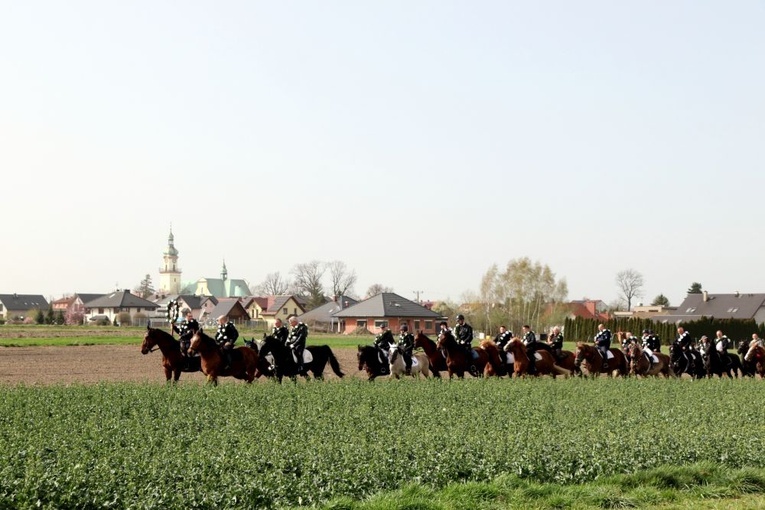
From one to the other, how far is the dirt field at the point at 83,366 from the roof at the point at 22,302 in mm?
121979

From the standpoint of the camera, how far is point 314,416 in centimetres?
1631

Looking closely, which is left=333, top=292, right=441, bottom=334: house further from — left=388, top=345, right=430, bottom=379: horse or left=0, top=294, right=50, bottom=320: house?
left=0, top=294, right=50, bottom=320: house

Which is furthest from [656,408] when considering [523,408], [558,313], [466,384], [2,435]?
[558,313]

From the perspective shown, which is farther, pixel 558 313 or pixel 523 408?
pixel 558 313

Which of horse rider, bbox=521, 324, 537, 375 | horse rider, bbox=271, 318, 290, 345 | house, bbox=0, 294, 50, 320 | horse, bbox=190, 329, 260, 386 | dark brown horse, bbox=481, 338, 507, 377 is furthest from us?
house, bbox=0, 294, 50, 320

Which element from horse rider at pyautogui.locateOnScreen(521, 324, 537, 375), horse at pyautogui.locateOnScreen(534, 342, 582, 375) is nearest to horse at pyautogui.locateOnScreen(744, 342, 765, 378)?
horse at pyautogui.locateOnScreen(534, 342, 582, 375)

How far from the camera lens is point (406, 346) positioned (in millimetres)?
28516

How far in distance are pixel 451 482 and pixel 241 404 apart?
7.24m

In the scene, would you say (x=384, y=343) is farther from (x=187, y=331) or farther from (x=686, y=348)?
(x=686, y=348)

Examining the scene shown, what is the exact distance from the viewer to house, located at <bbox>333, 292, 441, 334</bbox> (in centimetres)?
9769

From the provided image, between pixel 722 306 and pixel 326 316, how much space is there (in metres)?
48.1

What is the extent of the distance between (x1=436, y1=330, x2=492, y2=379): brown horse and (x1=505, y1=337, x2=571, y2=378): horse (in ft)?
2.97

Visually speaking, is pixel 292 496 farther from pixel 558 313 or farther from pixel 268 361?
pixel 558 313

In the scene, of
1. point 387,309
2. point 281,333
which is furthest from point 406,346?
point 387,309
